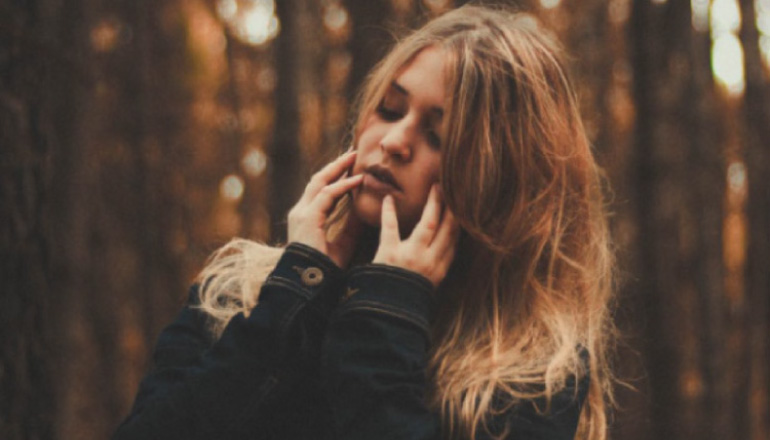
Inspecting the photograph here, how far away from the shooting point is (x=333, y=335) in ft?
4.18

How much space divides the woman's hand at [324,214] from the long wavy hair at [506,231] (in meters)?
0.06

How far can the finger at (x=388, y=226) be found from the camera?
4.48 ft

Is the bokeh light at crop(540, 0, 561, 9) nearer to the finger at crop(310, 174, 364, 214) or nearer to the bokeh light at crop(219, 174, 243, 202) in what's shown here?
the bokeh light at crop(219, 174, 243, 202)

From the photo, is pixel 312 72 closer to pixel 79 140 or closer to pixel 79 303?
pixel 79 140

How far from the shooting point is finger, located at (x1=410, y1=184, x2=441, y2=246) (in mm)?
1397

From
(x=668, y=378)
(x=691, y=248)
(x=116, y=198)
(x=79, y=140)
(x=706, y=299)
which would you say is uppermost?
(x=79, y=140)

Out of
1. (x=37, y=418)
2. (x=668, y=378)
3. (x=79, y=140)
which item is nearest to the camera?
(x=37, y=418)

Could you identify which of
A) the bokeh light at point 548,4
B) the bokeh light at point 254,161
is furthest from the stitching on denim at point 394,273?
the bokeh light at point 548,4

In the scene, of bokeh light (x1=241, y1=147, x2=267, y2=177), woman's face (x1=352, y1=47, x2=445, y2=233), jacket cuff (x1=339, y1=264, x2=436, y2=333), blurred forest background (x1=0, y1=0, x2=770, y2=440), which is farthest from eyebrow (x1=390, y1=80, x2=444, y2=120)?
bokeh light (x1=241, y1=147, x2=267, y2=177)

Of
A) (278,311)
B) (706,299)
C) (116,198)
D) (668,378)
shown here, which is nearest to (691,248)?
(706,299)

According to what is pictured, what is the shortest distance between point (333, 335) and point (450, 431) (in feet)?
0.88

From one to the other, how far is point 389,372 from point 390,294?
15cm

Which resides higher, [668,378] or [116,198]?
[116,198]

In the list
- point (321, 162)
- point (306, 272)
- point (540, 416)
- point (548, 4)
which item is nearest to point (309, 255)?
point (306, 272)
